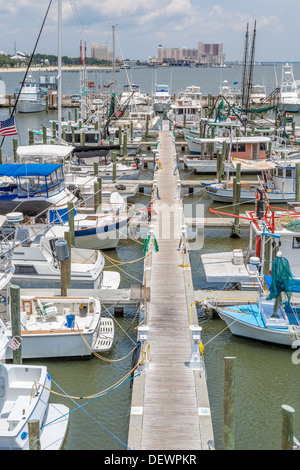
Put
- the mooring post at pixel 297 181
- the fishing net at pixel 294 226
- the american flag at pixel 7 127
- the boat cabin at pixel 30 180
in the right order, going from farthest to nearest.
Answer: the mooring post at pixel 297 181, the american flag at pixel 7 127, the boat cabin at pixel 30 180, the fishing net at pixel 294 226

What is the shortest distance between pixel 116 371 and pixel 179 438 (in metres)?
5.40

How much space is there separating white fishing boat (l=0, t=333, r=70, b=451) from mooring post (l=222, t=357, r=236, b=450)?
416 centimetres

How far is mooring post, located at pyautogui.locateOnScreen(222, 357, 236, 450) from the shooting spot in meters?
13.1

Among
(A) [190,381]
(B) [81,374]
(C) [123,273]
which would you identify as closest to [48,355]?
(B) [81,374]

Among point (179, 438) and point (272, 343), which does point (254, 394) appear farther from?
point (179, 438)

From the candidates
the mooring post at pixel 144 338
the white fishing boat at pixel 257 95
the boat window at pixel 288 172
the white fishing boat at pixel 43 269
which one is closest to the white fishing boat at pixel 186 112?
the white fishing boat at pixel 257 95

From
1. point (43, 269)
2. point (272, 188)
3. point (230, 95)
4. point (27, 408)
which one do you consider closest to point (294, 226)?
point (43, 269)

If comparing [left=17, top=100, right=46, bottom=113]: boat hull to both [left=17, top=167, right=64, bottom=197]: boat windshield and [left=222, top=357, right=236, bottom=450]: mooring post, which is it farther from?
[left=222, top=357, right=236, bottom=450]: mooring post

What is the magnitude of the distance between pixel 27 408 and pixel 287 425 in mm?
6124

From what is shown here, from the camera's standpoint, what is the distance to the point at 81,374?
18.4 metres

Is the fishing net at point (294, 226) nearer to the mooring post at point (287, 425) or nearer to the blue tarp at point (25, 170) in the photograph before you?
the blue tarp at point (25, 170)

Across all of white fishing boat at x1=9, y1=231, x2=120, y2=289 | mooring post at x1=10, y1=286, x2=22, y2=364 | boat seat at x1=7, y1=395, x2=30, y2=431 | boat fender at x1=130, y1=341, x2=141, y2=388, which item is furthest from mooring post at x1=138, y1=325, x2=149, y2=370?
white fishing boat at x1=9, y1=231, x2=120, y2=289

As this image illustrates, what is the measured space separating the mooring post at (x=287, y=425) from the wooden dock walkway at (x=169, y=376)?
182 centimetres

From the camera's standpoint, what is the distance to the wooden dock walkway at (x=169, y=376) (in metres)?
13.5
